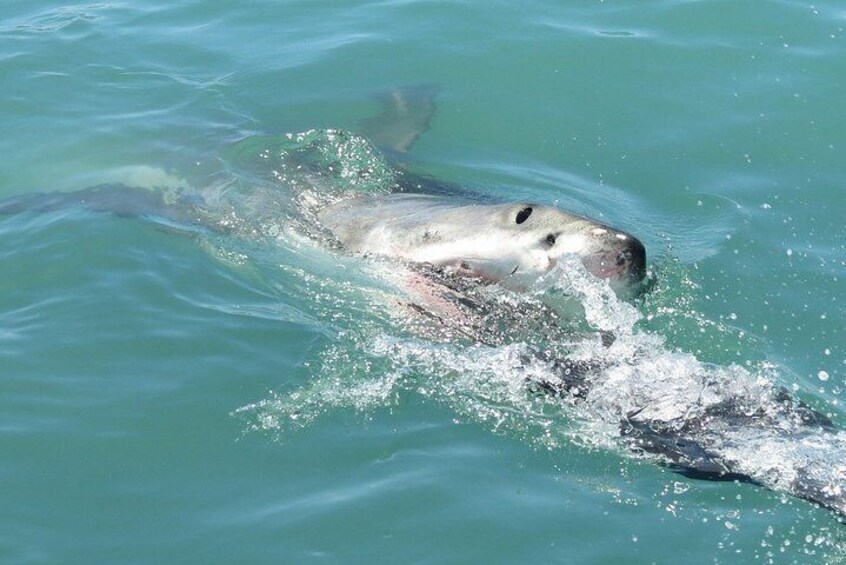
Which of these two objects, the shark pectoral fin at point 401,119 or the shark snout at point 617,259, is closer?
the shark snout at point 617,259

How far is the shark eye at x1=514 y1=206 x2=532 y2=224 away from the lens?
7.08m

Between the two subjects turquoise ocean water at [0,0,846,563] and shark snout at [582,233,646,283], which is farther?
shark snout at [582,233,646,283]

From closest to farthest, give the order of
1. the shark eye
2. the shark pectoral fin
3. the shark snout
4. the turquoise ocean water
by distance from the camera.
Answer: the turquoise ocean water < the shark snout < the shark eye < the shark pectoral fin

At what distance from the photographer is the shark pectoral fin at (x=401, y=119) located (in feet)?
34.2

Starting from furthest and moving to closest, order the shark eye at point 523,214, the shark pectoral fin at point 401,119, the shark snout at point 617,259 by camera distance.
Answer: the shark pectoral fin at point 401,119 < the shark eye at point 523,214 < the shark snout at point 617,259

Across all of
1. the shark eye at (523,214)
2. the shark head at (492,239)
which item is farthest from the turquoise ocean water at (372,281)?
the shark eye at (523,214)

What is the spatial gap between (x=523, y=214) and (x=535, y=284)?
424 mm

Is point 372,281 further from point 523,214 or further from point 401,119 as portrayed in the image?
point 401,119

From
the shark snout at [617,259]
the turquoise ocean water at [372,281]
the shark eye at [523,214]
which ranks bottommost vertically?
the turquoise ocean water at [372,281]

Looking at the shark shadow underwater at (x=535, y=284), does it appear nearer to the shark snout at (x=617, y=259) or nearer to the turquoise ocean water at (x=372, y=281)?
the shark snout at (x=617, y=259)

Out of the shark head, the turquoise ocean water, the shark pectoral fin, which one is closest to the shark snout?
the shark head

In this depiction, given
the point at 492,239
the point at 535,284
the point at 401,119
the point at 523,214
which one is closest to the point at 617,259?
the point at 535,284

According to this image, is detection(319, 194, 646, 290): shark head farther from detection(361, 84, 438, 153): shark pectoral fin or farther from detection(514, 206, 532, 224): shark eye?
detection(361, 84, 438, 153): shark pectoral fin

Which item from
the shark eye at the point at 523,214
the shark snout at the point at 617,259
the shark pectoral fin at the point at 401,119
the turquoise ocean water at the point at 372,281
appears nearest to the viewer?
the turquoise ocean water at the point at 372,281
